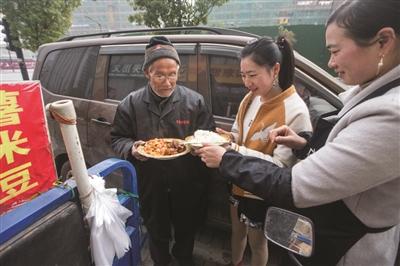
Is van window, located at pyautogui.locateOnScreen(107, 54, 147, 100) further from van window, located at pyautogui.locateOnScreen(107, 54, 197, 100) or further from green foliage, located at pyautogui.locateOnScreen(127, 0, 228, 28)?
green foliage, located at pyautogui.locateOnScreen(127, 0, 228, 28)

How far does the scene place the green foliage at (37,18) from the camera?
7926 mm

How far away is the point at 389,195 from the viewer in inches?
35.5

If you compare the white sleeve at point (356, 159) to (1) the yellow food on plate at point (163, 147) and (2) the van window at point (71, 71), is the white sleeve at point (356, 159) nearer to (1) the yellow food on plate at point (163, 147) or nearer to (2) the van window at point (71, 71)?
(1) the yellow food on plate at point (163, 147)

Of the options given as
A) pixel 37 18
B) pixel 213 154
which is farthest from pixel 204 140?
pixel 37 18

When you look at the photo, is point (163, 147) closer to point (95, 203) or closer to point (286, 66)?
point (95, 203)

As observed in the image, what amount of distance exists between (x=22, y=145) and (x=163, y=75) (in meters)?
1.10

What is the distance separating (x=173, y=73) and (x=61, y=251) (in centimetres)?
129

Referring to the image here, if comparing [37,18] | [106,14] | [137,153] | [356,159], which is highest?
[106,14]

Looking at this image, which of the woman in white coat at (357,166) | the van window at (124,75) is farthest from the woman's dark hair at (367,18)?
the van window at (124,75)

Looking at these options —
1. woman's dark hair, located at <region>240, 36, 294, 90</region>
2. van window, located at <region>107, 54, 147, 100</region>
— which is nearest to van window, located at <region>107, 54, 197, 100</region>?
van window, located at <region>107, 54, 147, 100</region>

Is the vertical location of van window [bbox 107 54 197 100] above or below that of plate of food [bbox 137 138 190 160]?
above

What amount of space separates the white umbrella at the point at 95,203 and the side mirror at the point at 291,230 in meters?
0.70

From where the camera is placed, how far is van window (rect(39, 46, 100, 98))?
119 inches

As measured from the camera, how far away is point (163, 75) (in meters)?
1.84
